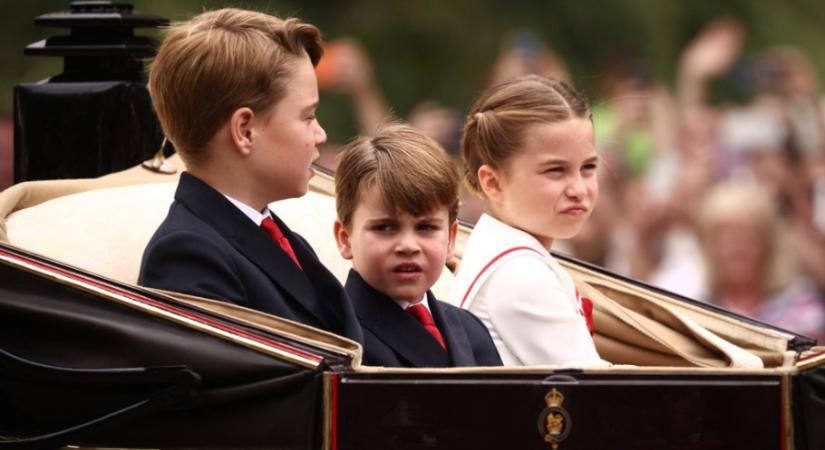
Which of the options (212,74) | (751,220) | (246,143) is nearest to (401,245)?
(246,143)

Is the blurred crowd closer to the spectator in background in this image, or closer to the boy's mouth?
the spectator in background

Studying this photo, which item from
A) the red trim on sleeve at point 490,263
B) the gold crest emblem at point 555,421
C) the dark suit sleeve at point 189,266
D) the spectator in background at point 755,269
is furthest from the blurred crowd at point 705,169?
the gold crest emblem at point 555,421

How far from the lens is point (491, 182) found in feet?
11.8

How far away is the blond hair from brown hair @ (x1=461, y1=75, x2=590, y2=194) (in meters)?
4.04

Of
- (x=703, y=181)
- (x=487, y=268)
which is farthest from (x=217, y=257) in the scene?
(x=703, y=181)

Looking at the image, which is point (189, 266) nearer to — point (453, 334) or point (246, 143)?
point (246, 143)

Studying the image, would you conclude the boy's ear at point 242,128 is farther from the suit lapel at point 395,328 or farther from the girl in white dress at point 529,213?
the girl in white dress at point 529,213

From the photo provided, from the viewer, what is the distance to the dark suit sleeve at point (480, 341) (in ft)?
10.8

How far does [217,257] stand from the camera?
9.76 ft

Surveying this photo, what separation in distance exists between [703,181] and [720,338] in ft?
14.0

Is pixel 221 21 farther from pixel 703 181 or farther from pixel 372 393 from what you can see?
pixel 703 181

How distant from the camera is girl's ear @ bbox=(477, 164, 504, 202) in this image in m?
3.59

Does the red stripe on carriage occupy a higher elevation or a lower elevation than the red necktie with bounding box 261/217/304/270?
lower

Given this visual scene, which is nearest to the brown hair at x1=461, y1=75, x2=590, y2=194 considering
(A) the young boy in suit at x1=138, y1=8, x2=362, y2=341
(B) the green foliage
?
(A) the young boy in suit at x1=138, y1=8, x2=362, y2=341
